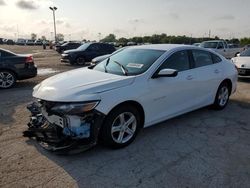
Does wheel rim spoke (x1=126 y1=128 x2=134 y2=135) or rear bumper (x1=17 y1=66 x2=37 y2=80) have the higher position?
rear bumper (x1=17 y1=66 x2=37 y2=80)

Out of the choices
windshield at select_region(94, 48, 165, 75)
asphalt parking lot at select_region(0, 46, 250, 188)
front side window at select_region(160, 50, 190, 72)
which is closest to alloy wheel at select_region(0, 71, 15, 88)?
asphalt parking lot at select_region(0, 46, 250, 188)

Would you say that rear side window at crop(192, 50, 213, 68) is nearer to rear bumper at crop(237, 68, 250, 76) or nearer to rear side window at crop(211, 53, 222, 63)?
rear side window at crop(211, 53, 222, 63)

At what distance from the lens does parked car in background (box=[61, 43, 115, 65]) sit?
19.2 m

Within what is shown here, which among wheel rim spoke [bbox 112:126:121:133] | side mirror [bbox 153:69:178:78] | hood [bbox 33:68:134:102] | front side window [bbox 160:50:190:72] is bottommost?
wheel rim spoke [bbox 112:126:121:133]

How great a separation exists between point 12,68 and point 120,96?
692cm

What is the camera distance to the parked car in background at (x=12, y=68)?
9.99 metres

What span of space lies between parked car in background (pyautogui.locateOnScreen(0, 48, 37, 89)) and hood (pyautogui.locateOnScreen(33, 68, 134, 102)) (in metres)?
5.70

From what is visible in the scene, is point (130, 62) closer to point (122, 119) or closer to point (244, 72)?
point (122, 119)

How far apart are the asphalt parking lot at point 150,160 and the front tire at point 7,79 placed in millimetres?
4456

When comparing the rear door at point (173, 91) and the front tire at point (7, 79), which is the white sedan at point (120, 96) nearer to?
the rear door at point (173, 91)

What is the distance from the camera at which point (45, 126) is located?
4.47m

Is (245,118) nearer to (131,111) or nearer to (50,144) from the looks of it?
(131,111)

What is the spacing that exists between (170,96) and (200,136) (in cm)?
88

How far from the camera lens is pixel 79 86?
14.6 ft
